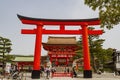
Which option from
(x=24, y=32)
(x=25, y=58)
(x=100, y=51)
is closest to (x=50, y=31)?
(x=24, y=32)

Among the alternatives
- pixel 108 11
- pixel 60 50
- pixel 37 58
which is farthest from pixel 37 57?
pixel 60 50

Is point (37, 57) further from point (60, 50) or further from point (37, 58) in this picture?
point (60, 50)

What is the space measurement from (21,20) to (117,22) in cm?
1566

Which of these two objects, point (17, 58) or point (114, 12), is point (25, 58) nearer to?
point (17, 58)

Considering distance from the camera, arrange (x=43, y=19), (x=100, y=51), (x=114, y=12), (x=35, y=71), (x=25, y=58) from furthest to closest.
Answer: (x=25, y=58) < (x=100, y=51) < (x=43, y=19) < (x=35, y=71) < (x=114, y=12)

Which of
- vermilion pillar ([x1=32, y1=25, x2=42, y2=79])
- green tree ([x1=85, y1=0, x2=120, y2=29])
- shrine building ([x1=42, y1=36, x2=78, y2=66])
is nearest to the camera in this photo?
green tree ([x1=85, y1=0, x2=120, y2=29])

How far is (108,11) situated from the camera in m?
10.3

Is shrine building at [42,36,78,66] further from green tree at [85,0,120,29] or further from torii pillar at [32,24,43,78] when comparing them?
green tree at [85,0,120,29]

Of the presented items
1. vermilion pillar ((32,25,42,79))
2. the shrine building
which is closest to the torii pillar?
vermilion pillar ((32,25,42,79))

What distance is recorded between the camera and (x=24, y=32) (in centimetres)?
2398

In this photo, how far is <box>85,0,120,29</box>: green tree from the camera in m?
9.90

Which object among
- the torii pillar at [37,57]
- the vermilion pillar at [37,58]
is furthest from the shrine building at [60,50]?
the vermilion pillar at [37,58]

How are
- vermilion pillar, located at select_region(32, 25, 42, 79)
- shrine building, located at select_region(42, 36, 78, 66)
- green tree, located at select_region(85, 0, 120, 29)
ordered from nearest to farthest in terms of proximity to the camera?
green tree, located at select_region(85, 0, 120, 29), vermilion pillar, located at select_region(32, 25, 42, 79), shrine building, located at select_region(42, 36, 78, 66)

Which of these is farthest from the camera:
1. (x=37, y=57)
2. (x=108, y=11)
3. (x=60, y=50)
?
(x=60, y=50)
